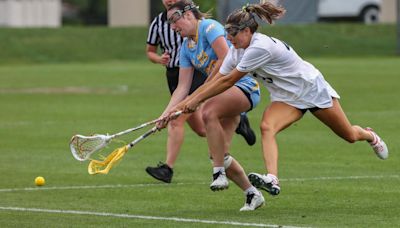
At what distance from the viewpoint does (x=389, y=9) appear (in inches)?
2280

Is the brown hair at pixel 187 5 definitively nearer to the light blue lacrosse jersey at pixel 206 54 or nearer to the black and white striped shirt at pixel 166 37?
the light blue lacrosse jersey at pixel 206 54

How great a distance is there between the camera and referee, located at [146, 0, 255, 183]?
42.4 ft

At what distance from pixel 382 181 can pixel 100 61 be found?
31569mm

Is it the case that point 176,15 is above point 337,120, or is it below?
above

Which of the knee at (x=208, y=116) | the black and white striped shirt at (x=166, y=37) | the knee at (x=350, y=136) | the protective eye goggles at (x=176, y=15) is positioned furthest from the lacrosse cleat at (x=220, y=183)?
the black and white striped shirt at (x=166, y=37)

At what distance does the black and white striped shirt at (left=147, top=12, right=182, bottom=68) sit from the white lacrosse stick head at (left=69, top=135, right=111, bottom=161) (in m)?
3.82

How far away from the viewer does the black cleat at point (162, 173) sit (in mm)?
12836

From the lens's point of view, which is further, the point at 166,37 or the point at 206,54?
the point at 166,37

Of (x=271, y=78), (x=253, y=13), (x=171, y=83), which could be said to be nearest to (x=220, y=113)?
(x=271, y=78)

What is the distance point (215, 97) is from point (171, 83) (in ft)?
11.0

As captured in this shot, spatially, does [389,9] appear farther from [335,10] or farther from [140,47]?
[140,47]

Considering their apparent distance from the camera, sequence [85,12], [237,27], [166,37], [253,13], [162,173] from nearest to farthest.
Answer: [237,27] < [253,13] < [162,173] < [166,37] < [85,12]

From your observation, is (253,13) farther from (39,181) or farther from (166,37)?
(166,37)

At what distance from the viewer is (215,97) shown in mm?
10727
